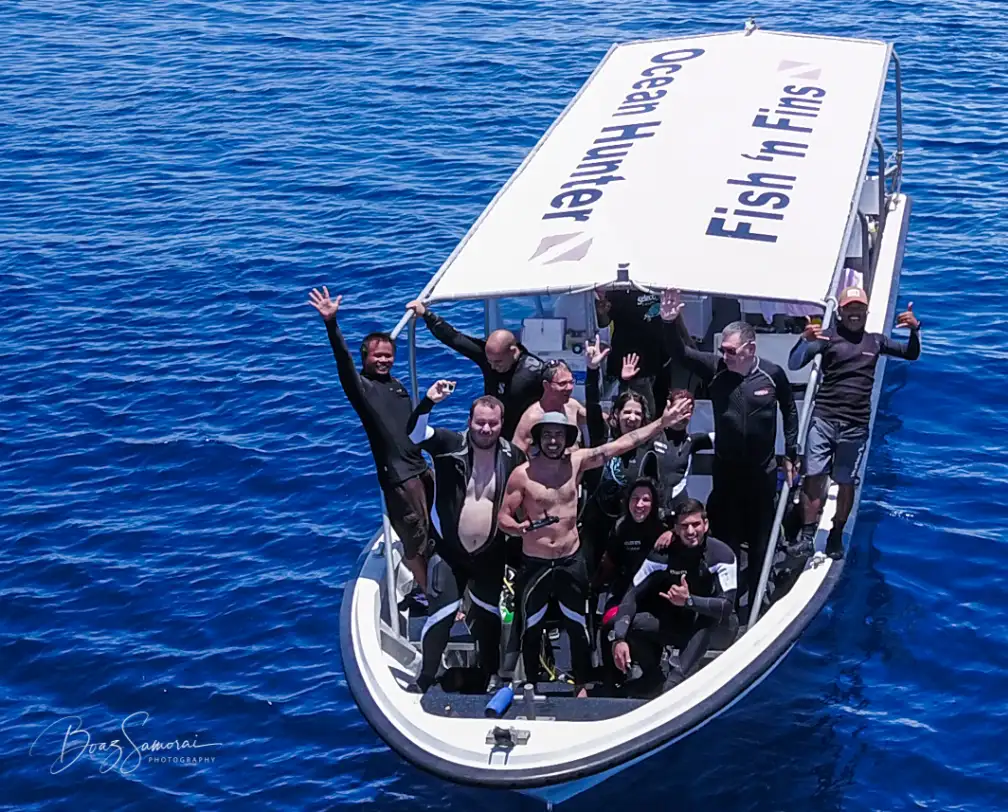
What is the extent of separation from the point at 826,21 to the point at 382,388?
19.6 metres

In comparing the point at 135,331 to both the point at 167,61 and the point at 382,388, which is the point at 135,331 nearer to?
the point at 382,388

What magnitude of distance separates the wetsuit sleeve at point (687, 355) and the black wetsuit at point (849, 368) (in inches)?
32.1

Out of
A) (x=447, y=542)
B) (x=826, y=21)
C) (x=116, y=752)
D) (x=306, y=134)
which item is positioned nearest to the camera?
(x=447, y=542)

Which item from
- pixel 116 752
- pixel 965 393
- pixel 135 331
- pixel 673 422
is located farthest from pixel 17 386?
pixel 965 393

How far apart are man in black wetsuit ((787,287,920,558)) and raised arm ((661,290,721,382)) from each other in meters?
0.83

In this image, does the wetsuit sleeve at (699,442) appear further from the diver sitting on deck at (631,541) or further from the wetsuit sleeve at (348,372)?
the wetsuit sleeve at (348,372)

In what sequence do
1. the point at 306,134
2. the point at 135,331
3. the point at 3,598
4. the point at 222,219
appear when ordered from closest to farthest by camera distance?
the point at 3,598, the point at 135,331, the point at 222,219, the point at 306,134

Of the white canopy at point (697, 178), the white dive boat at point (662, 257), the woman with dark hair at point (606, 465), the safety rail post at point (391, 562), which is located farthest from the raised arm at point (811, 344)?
the safety rail post at point (391, 562)

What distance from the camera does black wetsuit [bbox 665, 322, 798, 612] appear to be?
1150 centimetres

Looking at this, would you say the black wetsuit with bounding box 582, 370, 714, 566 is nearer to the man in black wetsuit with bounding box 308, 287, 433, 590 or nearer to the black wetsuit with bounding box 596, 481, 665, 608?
the black wetsuit with bounding box 596, 481, 665, 608

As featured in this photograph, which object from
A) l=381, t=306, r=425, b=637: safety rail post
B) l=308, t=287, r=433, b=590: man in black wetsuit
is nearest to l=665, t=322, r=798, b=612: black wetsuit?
l=308, t=287, r=433, b=590: man in black wetsuit

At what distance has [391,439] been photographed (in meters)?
11.5

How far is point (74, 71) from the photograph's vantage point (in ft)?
97.7

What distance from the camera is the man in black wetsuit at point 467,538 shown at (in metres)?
11.0
